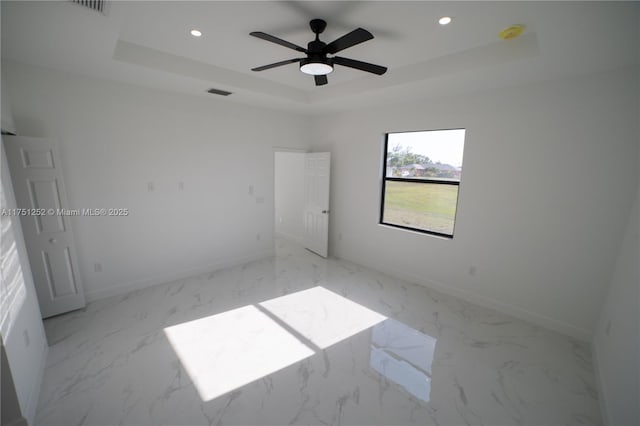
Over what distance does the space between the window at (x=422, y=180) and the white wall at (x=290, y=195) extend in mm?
2107

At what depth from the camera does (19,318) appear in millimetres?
1792

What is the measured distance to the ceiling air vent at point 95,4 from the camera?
1.57m

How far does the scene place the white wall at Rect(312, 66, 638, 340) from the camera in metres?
2.38

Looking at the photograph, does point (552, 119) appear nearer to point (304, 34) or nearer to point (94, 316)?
point (304, 34)

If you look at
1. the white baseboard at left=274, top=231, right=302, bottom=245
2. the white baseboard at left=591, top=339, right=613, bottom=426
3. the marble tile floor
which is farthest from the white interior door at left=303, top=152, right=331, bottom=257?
the white baseboard at left=591, top=339, right=613, bottom=426

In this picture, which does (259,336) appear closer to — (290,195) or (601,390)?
(601,390)

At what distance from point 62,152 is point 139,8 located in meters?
1.88

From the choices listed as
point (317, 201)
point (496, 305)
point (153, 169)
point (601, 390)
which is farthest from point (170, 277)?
point (601, 390)

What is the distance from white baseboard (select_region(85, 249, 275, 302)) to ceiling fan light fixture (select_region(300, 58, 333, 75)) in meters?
3.20

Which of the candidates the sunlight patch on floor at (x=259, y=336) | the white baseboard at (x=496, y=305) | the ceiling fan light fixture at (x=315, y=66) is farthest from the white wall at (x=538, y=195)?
the ceiling fan light fixture at (x=315, y=66)

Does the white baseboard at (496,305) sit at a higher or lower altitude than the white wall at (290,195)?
lower

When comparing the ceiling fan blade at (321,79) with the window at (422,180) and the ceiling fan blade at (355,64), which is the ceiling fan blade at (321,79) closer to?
the ceiling fan blade at (355,64)

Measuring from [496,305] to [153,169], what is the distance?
14.9 ft

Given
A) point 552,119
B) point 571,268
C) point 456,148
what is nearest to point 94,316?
point 456,148
